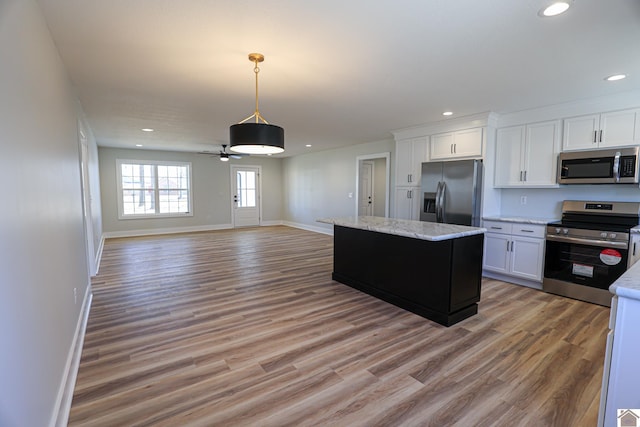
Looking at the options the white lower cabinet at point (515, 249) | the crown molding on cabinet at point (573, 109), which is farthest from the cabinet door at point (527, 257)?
the crown molding on cabinet at point (573, 109)

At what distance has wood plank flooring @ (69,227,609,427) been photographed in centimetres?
185

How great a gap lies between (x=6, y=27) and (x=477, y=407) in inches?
122

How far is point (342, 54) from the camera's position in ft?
8.35

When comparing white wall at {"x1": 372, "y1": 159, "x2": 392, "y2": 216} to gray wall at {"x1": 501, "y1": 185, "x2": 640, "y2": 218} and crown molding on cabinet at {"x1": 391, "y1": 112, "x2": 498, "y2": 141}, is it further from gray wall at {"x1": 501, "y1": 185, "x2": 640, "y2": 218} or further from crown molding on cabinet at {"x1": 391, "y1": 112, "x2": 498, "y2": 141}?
gray wall at {"x1": 501, "y1": 185, "x2": 640, "y2": 218}

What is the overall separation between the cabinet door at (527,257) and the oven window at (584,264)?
84mm

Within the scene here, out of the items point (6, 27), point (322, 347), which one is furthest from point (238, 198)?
point (6, 27)

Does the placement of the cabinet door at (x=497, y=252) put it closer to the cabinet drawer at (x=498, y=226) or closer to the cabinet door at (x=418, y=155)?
the cabinet drawer at (x=498, y=226)

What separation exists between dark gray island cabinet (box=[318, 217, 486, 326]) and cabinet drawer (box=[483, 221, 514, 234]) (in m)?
1.40

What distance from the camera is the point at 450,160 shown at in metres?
4.91

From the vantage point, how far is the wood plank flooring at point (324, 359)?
1.85 m

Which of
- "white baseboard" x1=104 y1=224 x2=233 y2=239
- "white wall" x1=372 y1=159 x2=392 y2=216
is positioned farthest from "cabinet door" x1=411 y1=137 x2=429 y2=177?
"white baseboard" x1=104 y1=224 x2=233 y2=239

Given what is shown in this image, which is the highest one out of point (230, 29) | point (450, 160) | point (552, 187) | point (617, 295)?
point (230, 29)

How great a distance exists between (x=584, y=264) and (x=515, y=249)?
728mm

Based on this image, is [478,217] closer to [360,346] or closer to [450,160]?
[450,160]
